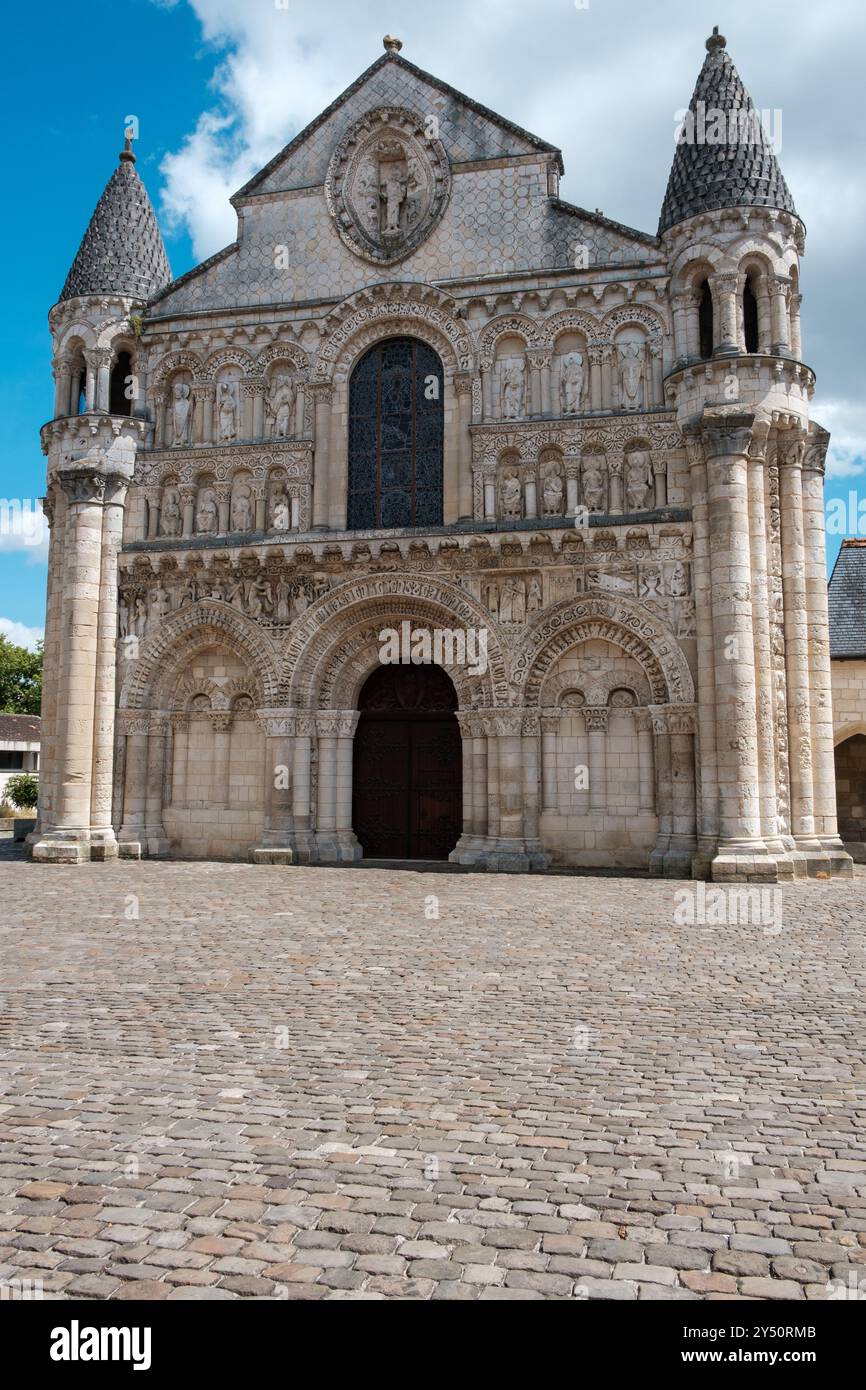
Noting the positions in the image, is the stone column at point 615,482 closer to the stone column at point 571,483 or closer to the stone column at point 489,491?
the stone column at point 571,483

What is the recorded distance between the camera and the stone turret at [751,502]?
1702 centimetres

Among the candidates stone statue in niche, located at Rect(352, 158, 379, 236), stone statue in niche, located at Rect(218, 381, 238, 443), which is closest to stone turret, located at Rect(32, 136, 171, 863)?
stone statue in niche, located at Rect(218, 381, 238, 443)

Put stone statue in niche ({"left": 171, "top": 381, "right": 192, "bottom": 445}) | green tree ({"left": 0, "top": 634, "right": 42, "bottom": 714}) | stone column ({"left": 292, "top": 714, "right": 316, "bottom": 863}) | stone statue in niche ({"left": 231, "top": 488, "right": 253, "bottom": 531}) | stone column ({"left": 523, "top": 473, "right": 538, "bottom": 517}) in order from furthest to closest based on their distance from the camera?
green tree ({"left": 0, "top": 634, "right": 42, "bottom": 714}) → stone statue in niche ({"left": 171, "top": 381, "right": 192, "bottom": 445}) → stone statue in niche ({"left": 231, "top": 488, "right": 253, "bottom": 531}) → stone column ({"left": 292, "top": 714, "right": 316, "bottom": 863}) → stone column ({"left": 523, "top": 473, "right": 538, "bottom": 517})

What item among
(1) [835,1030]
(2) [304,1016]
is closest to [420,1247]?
(2) [304,1016]

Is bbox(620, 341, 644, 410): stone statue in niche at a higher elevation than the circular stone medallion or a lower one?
lower

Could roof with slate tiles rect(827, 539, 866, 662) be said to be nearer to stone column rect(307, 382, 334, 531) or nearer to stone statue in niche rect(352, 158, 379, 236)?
stone column rect(307, 382, 334, 531)

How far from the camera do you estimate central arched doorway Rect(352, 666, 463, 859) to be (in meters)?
20.2

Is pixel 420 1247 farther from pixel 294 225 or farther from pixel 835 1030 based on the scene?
pixel 294 225

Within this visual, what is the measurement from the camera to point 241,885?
16.0 m

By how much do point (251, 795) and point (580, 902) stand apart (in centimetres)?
861

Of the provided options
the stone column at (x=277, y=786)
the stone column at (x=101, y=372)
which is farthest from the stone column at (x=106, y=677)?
the stone column at (x=277, y=786)

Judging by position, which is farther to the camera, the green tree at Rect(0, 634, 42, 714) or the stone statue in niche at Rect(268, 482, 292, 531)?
the green tree at Rect(0, 634, 42, 714)

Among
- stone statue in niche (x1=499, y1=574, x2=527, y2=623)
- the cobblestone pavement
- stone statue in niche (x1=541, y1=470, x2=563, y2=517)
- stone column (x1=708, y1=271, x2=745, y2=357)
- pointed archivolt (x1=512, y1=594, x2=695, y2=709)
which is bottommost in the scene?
the cobblestone pavement

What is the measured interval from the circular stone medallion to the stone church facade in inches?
2.9
